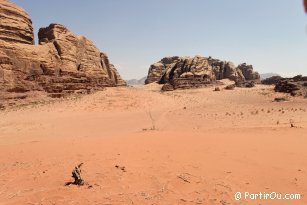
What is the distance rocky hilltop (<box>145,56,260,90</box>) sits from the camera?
2377 inches

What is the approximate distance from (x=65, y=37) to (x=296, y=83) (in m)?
32.4

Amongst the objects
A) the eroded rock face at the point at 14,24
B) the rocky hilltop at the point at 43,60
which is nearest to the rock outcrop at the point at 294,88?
the rocky hilltop at the point at 43,60

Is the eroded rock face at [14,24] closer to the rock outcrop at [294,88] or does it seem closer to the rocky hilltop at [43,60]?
the rocky hilltop at [43,60]

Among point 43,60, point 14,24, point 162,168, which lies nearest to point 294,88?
point 43,60

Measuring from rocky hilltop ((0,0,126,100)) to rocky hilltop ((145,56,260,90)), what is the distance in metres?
24.2

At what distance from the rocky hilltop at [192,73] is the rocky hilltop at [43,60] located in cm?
2424

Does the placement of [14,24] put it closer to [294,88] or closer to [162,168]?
[162,168]

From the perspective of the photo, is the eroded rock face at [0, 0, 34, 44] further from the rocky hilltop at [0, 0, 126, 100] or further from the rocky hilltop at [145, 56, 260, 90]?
Result: the rocky hilltop at [145, 56, 260, 90]

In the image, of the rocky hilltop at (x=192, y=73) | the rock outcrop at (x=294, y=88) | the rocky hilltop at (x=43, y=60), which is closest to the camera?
the rocky hilltop at (x=43, y=60)

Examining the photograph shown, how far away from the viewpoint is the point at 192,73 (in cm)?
6331

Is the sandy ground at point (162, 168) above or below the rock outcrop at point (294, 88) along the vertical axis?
below

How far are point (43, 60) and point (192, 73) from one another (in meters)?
38.8

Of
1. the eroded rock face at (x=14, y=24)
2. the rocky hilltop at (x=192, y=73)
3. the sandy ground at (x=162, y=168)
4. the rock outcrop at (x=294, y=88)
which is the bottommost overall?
the sandy ground at (x=162, y=168)

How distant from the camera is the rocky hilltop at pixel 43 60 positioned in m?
27.5
